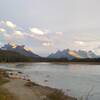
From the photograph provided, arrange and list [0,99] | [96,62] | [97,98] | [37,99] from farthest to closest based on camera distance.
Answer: [96,62]
[97,98]
[37,99]
[0,99]

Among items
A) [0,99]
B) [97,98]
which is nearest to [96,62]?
[97,98]

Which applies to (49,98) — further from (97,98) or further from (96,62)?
(96,62)

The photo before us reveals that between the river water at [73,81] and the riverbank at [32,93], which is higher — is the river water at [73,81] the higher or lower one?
the lower one

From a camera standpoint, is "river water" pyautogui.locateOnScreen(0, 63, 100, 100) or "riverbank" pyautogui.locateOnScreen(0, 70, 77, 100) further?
"river water" pyautogui.locateOnScreen(0, 63, 100, 100)

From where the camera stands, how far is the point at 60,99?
19.5 metres

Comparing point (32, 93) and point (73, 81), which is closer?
point (32, 93)

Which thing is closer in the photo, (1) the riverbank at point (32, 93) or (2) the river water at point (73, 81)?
(1) the riverbank at point (32, 93)

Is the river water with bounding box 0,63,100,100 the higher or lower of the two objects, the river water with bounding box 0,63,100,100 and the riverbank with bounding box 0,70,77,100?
the lower

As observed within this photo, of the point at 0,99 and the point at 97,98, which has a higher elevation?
the point at 0,99

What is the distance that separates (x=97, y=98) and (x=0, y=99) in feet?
55.1

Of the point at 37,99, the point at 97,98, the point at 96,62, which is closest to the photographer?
the point at 37,99

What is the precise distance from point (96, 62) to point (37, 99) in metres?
185

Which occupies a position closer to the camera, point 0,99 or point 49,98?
point 0,99

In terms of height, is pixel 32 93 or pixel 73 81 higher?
pixel 32 93
